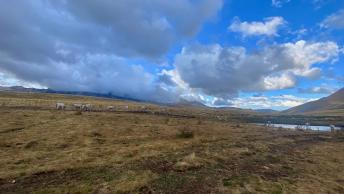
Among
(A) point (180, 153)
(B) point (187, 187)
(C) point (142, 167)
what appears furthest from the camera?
(A) point (180, 153)

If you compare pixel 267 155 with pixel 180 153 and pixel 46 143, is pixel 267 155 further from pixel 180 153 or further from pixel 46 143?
pixel 46 143

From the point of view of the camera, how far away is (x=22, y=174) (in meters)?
18.3

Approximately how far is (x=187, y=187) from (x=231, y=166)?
7203 mm

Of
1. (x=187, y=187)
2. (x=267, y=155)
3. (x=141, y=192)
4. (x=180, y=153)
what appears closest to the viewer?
(x=141, y=192)

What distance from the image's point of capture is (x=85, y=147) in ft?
89.3

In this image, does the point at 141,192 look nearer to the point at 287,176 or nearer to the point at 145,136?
the point at 287,176

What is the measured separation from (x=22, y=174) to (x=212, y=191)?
11.8 m

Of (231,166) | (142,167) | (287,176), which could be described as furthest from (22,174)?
(287,176)

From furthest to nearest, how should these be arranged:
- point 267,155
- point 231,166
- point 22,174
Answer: point 267,155
point 231,166
point 22,174

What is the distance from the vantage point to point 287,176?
2108cm

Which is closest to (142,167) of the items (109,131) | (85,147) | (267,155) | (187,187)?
(187,187)

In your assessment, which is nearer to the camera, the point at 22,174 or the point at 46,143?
the point at 22,174

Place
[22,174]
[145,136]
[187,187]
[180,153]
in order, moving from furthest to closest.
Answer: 1. [145,136]
2. [180,153]
3. [22,174]
4. [187,187]

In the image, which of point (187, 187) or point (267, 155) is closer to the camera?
point (187, 187)
